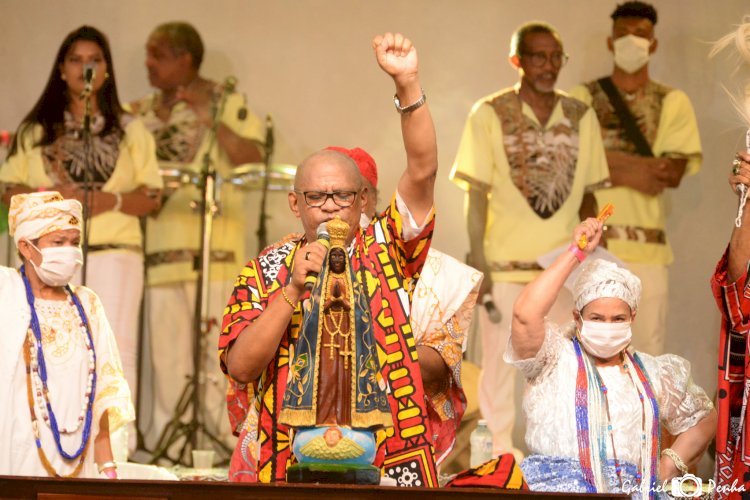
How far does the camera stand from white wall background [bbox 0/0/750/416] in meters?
8.37

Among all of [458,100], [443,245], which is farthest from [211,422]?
[458,100]

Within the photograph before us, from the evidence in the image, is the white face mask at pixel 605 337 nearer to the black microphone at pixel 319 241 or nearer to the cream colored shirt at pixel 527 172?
the black microphone at pixel 319 241

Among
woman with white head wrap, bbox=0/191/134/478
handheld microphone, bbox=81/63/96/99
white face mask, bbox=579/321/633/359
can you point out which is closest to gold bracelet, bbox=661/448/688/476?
white face mask, bbox=579/321/633/359

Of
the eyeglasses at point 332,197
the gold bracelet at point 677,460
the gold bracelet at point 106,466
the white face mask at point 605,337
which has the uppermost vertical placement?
the eyeglasses at point 332,197

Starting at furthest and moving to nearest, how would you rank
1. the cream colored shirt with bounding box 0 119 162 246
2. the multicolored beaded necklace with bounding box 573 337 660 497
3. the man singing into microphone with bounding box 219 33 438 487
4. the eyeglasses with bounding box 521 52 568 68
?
the eyeglasses with bounding box 521 52 568 68 < the cream colored shirt with bounding box 0 119 162 246 < the multicolored beaded necklace with bounding box 573 337 660 497 < the man singing into microphone with bounding box 219 33 438 487

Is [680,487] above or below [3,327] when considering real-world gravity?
below

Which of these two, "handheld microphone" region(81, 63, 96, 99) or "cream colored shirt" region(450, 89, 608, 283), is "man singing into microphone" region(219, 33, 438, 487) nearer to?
"cream colored shirt" region(450, 89, 608, 283)

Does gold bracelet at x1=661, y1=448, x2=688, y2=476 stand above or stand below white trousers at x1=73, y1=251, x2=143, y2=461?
below

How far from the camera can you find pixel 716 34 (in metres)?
8.49

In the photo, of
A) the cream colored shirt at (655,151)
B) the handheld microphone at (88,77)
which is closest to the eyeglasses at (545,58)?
the cream colored shirt at (655,151)

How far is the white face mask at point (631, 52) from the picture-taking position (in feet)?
27.8

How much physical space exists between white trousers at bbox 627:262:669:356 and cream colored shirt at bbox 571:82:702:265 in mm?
69

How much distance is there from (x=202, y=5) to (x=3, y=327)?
397 centimetres

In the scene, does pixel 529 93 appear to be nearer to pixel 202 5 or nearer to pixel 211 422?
pixel 202 5
